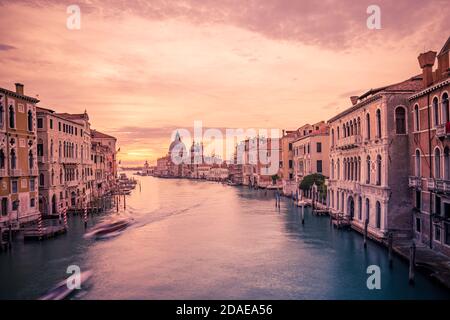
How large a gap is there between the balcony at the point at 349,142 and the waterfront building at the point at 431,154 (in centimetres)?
552

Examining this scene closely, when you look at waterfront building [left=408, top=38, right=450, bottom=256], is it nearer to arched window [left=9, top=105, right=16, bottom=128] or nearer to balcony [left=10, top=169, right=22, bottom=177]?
balcony [left=10, top=169, right=22, bottom=177]

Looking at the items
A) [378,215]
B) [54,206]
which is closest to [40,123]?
[54,206]

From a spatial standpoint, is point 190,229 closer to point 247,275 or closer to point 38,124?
point 247,275

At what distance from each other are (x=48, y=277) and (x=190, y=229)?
15.5m

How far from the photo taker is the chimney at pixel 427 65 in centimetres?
2175

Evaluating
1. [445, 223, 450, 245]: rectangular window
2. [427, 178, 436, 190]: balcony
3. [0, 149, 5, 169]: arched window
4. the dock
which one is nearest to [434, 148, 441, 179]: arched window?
[427, 178, 436, 190]: balcony

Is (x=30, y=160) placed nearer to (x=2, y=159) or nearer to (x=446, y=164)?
(x=2, y=159)

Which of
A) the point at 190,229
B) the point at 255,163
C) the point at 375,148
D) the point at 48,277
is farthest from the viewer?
the point at 255,163

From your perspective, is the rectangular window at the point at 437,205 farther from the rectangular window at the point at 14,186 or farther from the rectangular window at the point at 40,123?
the rectangular window at the point at 40,123

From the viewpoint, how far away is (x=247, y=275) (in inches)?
744
